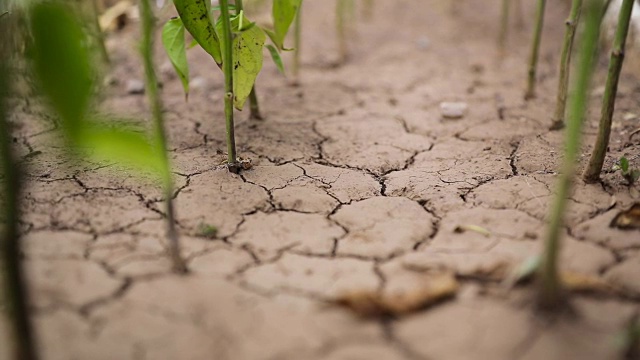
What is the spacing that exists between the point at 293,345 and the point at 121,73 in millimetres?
2147

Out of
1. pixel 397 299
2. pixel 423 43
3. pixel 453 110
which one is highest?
pixel 423 43

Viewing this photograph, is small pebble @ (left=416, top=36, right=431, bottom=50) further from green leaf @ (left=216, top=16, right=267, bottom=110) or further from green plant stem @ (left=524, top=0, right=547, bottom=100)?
green leaf @ (left=216, top=16, right=267, bottom=110)

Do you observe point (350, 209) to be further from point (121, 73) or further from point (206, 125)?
point (121, 73)

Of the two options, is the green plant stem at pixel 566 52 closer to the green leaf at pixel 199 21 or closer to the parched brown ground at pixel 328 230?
the parched brown ground at pixel 328 230

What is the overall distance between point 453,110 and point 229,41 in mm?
1051

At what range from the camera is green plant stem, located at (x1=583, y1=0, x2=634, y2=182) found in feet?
4.73

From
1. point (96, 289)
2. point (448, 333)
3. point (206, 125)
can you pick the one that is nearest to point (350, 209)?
point (448, 333)

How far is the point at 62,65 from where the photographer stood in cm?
87

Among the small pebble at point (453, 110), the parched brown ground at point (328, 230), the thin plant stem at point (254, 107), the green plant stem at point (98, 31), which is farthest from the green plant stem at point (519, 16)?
the green plant stem at point (98, 31)

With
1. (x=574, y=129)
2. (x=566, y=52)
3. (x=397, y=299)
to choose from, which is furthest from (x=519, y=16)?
(x=397, y=299)

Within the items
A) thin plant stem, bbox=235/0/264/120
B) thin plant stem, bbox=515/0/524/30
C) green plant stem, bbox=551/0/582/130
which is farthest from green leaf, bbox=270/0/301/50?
thin plant stem, bbox=515/0/524/30

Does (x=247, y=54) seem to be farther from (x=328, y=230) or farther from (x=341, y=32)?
(x=341, y=32)

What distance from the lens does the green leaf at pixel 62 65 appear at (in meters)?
0.86

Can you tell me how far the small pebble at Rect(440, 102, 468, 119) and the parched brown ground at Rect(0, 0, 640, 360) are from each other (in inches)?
1.5
